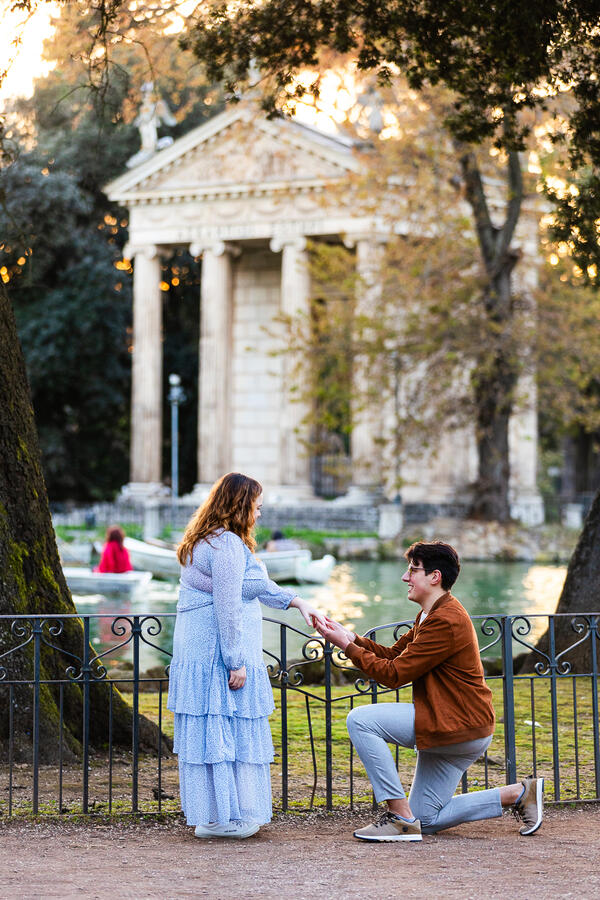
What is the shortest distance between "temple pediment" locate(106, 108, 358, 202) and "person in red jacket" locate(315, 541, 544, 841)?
35.7m

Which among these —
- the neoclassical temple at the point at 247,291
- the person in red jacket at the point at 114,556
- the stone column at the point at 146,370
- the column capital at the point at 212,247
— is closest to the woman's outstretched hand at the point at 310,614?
the person in red jacket at the point at 114,556

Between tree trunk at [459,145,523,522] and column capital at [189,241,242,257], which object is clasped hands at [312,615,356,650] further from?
column capital at [189,241,242,257]

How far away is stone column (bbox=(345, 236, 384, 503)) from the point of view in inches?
1307

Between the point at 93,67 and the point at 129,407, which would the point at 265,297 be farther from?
the point at 93,67

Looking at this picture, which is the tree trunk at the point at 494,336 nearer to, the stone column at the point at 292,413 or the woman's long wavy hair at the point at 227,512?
the stone column at the point at 292,413

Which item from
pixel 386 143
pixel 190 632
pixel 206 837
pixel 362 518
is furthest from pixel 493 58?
pixel 362 518

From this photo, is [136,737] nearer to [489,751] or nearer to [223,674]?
[223,674]

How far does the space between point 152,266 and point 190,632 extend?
4075cm

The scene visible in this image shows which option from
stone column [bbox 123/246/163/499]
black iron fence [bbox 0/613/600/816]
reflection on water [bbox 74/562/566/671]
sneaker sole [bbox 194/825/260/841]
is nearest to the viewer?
sneaker sole [bbox 194/825/260/841]

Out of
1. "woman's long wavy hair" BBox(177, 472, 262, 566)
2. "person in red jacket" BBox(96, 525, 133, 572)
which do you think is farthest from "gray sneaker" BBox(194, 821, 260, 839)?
"person in red jacket" BBox(96, 525, 133, 572)

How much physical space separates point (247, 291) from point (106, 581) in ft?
88.2

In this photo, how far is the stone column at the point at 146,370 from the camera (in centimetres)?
4538

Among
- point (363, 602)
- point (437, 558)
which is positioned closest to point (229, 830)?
point (437, 558)

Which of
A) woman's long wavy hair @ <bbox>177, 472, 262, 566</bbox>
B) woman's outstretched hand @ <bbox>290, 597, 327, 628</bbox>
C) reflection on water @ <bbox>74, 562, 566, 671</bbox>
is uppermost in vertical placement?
woman's long wavy hair @ <bbox>177, 472, 262, 566</bbox>
